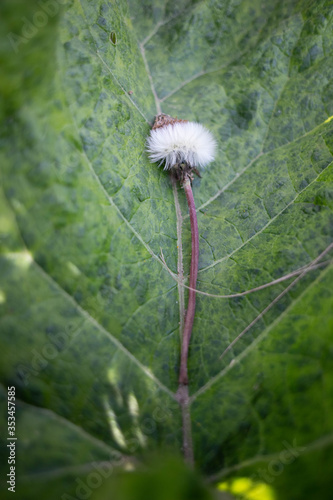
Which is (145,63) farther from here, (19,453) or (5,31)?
(19,453)

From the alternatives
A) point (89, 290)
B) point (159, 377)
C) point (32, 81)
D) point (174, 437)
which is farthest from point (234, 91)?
point (174, 437)

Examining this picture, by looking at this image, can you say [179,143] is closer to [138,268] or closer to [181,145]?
[181,145]

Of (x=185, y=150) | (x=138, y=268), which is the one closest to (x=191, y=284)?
(x=138, y=268)

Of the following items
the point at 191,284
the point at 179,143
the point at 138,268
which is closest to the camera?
the point at 138,268

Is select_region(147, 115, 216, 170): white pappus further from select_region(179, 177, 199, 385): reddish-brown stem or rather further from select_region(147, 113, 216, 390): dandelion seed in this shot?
select_region(179, 177, 199, 385): reddish-brown stem

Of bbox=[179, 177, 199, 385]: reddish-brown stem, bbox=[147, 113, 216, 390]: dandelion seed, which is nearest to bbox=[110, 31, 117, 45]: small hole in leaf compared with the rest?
bbox=[147, 113, 216, 390]: dandelion seed

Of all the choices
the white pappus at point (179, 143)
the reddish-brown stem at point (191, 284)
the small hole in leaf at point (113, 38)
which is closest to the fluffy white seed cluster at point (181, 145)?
the white pappus at point (179, 143)

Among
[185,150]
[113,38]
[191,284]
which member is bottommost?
[191,284]
